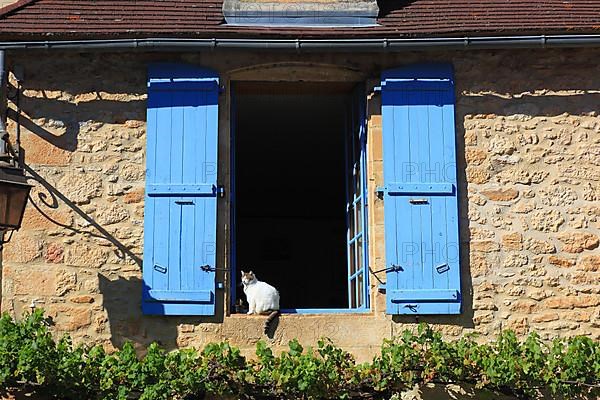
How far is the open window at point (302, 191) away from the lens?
6.73m

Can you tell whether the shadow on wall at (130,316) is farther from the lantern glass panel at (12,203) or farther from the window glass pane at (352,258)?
the window glass pane at (352,258)

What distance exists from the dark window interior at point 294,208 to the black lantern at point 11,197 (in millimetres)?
3001

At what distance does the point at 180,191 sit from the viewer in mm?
6215

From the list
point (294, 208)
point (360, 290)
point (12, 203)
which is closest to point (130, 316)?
point (12, 203)

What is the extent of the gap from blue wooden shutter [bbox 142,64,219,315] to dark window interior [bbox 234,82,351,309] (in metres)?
1.95

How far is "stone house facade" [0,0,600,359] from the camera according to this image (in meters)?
6.12

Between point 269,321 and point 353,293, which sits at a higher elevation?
point 353,293

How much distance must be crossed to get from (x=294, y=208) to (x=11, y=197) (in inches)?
220

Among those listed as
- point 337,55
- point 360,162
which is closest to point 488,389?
point 360,162

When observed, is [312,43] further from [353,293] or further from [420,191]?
[353,293]

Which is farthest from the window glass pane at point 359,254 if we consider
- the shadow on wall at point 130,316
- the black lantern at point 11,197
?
the black lantern at point 11,197

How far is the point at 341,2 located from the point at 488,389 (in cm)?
264

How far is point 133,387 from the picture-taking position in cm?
569

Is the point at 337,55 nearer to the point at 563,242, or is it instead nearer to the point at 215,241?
the point at 215,241
